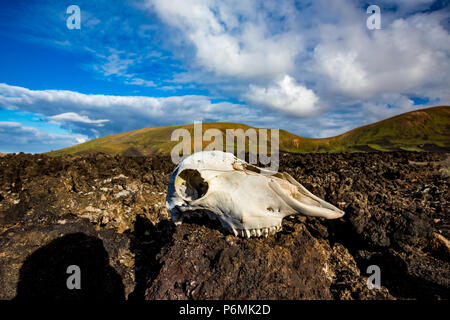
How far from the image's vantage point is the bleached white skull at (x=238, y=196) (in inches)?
118

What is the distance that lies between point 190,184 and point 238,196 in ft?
3.13

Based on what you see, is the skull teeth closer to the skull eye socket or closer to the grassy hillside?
the skull eye socket

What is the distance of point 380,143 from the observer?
85.3 feet

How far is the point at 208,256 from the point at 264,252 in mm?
681

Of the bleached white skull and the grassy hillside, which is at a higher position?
the grassy hillside

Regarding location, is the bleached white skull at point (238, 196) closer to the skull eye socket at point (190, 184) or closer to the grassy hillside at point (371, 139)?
the skull eye socket at point (190, 184)

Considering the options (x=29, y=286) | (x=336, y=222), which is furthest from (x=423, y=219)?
(x=29, y=286)

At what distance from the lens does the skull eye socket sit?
359cm

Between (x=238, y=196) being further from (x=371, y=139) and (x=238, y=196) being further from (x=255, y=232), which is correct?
(x=371, y=139)

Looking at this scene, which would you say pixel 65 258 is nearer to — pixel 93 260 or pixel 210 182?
pixel 93 260

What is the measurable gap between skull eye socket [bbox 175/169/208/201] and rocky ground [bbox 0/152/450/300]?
41 cm

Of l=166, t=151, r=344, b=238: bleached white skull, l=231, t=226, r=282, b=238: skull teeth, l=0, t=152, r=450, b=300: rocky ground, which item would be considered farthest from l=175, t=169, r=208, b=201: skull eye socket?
l=231, t=226, r=282, b=238: skull teeth

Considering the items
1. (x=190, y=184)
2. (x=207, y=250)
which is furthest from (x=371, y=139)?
(x=207, y=250)

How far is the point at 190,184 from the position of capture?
3.73m
